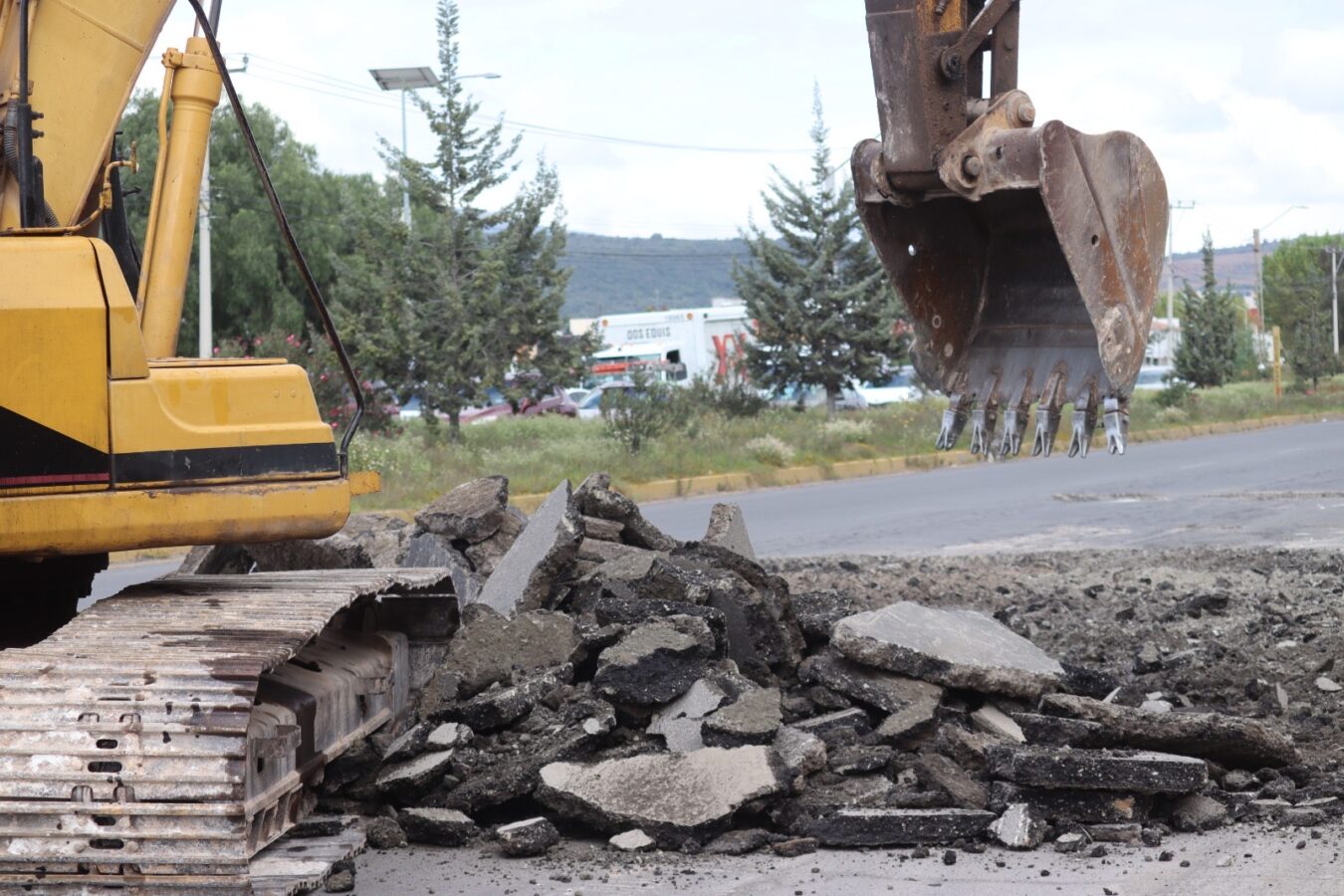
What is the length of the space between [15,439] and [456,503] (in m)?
5.02

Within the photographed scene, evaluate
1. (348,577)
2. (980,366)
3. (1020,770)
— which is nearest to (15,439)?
(348,577)

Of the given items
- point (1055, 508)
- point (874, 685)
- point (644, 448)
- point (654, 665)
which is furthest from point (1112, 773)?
point (644, 448)

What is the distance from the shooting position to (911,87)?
6020 mm

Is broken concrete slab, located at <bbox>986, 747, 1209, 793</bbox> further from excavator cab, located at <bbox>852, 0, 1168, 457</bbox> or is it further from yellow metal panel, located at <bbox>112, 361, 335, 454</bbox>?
yellow metal panel, located at <bbox>112, 361, 335, 454</bbox>

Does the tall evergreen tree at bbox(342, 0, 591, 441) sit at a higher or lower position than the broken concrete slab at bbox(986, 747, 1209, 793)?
higher

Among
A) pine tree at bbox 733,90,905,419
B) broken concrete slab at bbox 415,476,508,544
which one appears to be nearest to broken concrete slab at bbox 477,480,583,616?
broken concrete slab at bbox 415,476,508,544

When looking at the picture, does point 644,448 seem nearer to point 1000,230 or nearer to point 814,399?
point 1000,230

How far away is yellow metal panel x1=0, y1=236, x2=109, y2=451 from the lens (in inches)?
175

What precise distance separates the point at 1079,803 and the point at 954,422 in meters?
1.57

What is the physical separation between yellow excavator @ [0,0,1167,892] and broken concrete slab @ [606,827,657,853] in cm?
96

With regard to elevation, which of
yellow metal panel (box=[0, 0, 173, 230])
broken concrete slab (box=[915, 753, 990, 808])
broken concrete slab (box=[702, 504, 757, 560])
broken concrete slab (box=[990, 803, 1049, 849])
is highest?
yellow metal panel (box=[0, 0, 173, 230])

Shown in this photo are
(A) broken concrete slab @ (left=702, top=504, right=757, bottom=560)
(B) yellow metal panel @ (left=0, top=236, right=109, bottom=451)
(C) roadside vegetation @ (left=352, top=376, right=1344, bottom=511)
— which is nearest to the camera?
(B) yellow metal panel @ (left=0, top=236, right=109, bottom=451)

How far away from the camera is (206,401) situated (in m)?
4.72

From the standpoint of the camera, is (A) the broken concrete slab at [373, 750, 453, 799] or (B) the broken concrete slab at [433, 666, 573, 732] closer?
(A) the broken concrete slab at [373, 750, 453, 799]
